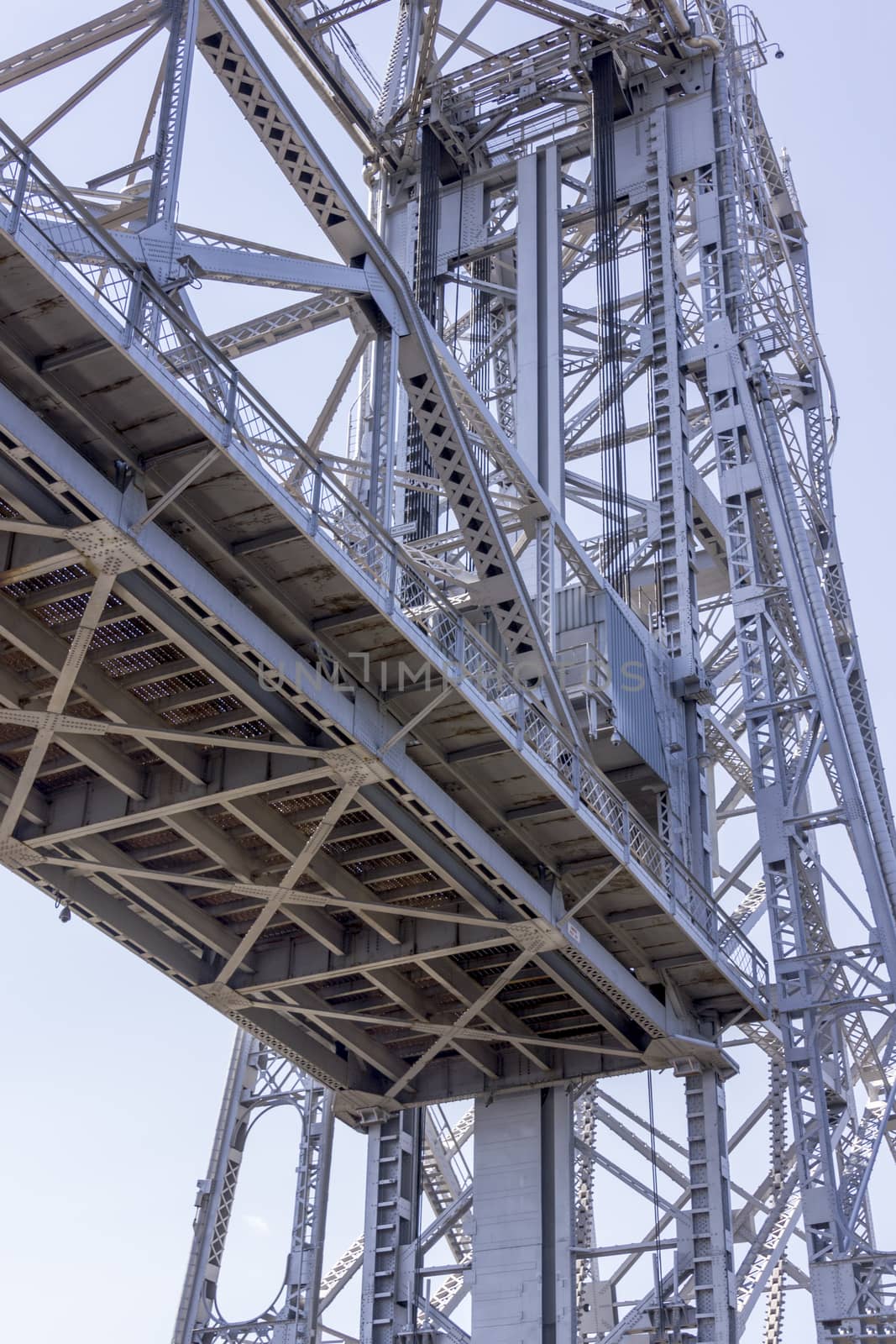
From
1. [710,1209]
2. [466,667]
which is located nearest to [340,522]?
[466,667]

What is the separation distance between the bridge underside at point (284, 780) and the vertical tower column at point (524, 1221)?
2.14 ft

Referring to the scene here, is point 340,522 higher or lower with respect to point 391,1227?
higher

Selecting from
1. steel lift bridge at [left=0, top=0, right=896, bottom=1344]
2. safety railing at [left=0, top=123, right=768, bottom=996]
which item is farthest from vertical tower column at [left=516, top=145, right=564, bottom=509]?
safety railing at [left=0, top=123, right=768, bottom=996]

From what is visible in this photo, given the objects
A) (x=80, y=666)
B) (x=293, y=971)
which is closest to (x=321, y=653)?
(x=80, y=666)

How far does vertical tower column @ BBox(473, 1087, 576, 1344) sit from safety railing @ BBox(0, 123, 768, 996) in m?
4.54

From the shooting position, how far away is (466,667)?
23.6 metres

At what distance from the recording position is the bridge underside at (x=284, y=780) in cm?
1952

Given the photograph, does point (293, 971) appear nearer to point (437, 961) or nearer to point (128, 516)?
point (437, 961)

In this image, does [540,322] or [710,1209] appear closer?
[710,1209]

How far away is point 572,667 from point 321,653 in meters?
9.49

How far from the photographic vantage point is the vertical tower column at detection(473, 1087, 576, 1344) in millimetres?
30188

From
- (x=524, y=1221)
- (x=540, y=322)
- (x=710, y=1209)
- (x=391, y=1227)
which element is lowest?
(x=710, y=1209)

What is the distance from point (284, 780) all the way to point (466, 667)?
9.32 feet

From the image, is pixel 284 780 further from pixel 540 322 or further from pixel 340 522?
pixel 540 322
